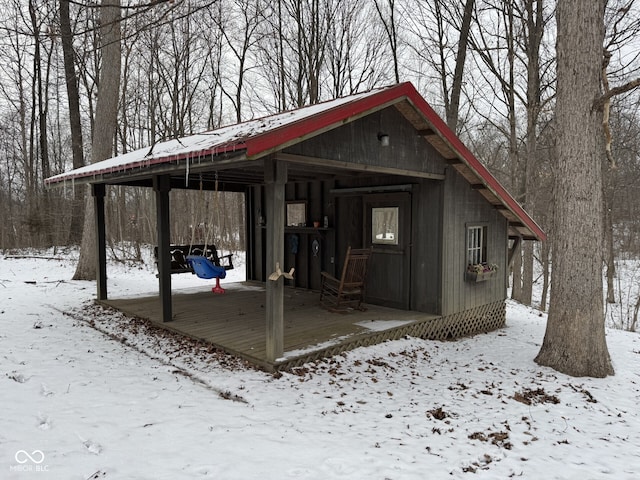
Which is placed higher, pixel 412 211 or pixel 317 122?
pixel 317 122

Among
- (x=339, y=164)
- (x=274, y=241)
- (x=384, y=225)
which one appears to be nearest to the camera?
(x=274, y=241)

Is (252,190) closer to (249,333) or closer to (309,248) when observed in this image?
(309,248)

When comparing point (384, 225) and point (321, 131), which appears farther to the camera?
point (384, 225)

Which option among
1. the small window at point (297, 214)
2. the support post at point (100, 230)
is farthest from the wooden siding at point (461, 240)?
the support post at point (100, 230)

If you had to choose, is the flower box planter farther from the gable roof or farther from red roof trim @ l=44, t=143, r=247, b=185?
red roof trim @ l=44, t=143, r=247, b=185

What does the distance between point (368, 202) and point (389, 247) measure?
815 mm

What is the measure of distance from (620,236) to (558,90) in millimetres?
15725

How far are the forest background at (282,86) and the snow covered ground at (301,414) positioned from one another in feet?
25.2

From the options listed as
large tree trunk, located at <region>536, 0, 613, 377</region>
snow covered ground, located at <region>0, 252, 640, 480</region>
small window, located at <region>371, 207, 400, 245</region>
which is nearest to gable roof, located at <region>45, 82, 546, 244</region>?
small window, located at <region>371, 207, 400, 245</region>

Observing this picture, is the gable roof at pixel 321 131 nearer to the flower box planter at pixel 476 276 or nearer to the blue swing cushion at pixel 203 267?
the flower box planter at pixel 476 276

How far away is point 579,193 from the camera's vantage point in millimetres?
4594

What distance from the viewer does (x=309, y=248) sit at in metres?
8.13

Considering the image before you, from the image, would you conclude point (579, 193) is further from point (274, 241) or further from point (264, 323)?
Result: point (264, 323)

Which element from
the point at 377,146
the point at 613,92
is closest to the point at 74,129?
the point at 377,146
